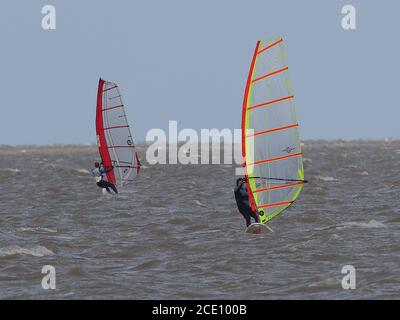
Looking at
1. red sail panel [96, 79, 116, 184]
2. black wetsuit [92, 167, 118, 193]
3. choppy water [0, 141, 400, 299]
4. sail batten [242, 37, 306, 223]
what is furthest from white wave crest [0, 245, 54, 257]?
red sail panel [96, 79, 116, 184]

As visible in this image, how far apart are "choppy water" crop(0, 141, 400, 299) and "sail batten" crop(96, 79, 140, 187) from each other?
158cm

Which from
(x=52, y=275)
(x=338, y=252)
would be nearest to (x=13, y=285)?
(x=52, y=275)

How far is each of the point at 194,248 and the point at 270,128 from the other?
301cm

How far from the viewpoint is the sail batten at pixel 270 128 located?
62.5 feet

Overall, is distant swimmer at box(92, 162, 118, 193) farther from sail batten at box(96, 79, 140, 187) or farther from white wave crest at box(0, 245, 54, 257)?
white wave crest at box(0, 245, 54, 257)

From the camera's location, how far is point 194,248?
62.5 feet

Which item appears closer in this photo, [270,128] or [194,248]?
[194,248]

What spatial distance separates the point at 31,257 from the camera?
58.9 feet

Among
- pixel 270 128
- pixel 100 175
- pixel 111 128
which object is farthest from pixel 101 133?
pixel 270 128

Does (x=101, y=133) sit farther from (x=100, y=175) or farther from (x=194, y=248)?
(x=194, y=248)

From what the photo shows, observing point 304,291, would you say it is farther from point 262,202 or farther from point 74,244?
point 74,244

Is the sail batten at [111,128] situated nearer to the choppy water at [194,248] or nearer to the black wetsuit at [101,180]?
the black wetsuit at [101,180]
